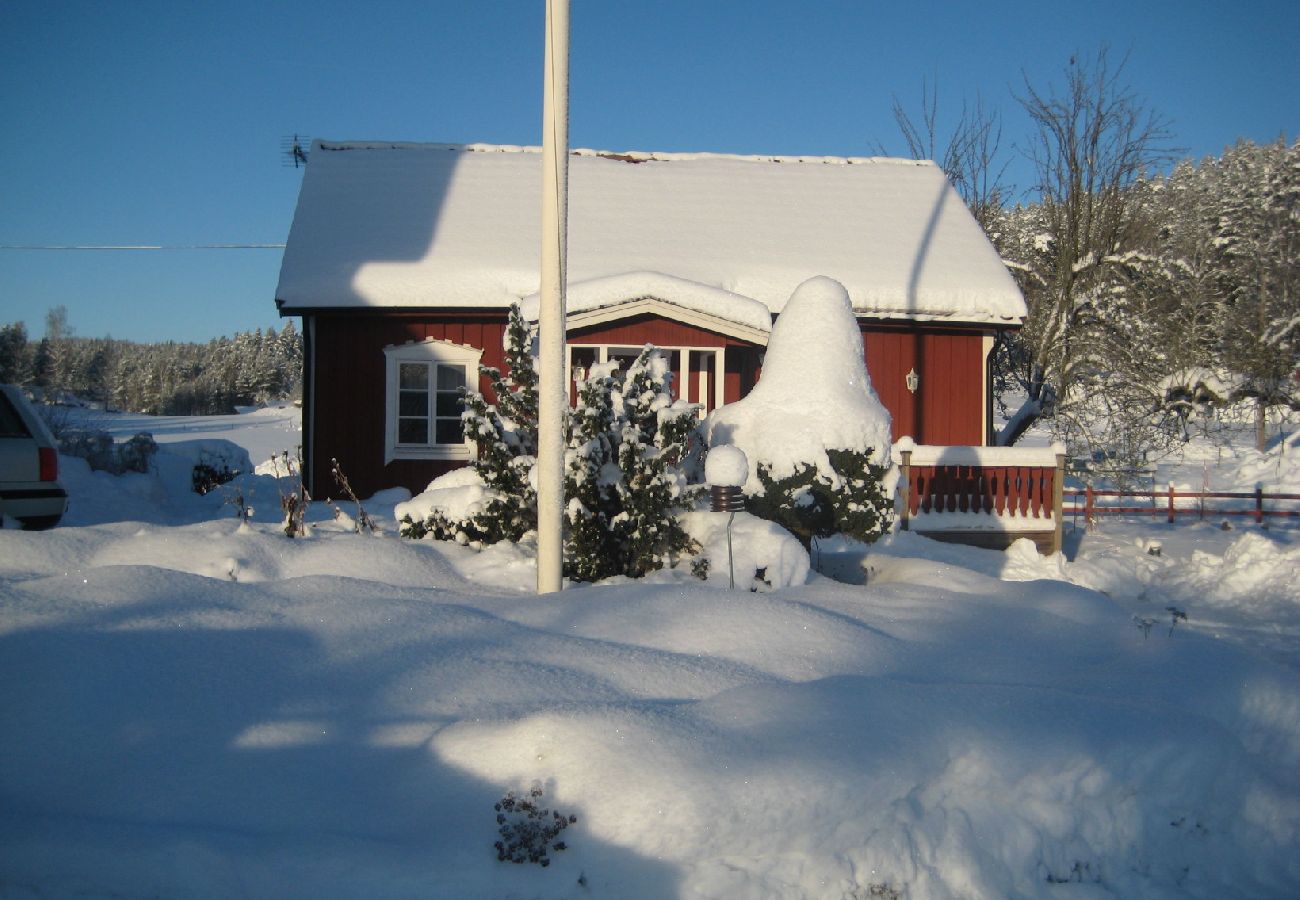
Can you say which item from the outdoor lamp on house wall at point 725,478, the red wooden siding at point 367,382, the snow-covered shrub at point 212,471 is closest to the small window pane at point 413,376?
the red wooden siding at point 367,382

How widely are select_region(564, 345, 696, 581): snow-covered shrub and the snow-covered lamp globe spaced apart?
221 mm

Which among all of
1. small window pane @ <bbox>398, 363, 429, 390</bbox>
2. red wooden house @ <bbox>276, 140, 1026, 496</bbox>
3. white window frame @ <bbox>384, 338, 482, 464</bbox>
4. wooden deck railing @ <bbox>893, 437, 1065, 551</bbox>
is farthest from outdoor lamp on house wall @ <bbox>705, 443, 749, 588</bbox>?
small window pane @ <bbox>398, 363, 429, 390</bbox>

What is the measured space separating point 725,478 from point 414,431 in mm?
8217

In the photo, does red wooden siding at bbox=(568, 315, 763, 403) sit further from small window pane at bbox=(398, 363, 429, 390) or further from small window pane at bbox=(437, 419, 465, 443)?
small window pane at bbox=(398, 363, 429, 390)

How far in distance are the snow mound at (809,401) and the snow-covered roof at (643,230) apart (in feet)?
10.5

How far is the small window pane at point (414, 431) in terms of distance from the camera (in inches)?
555

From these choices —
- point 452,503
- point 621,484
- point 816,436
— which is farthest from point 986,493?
point 452,503

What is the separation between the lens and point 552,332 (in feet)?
19.1

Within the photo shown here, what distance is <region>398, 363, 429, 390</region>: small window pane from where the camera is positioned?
46.5ft

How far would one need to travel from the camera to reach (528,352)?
25.1 feet

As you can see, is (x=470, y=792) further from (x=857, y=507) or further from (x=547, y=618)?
(x=857, y=507)

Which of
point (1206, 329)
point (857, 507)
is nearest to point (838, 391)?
point (857, 507)

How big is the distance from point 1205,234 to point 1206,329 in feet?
36.4

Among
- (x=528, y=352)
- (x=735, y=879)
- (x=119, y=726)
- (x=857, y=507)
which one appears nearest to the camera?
(x=735, y=879)
